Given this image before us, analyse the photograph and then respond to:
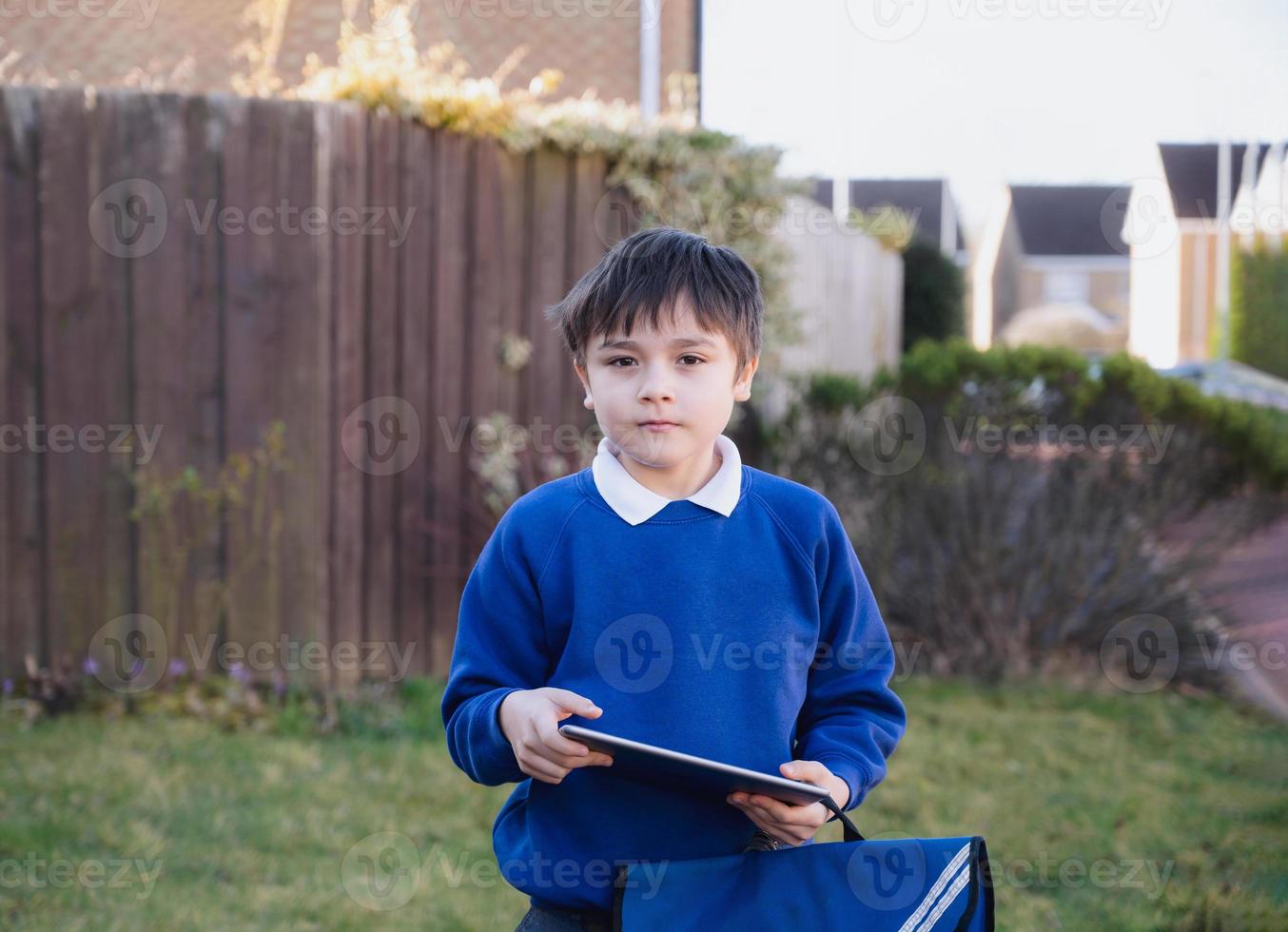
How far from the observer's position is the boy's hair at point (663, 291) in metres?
1.58

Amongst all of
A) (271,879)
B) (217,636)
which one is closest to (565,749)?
(271,879)

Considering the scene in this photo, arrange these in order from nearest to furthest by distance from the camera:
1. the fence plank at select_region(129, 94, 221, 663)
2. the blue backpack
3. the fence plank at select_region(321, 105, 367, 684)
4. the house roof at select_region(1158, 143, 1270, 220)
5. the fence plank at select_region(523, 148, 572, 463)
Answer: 1. the blue backpack
2. the fence plank at select_region(129, 94, 221, 663)
3. the fence plank at select_region(321, 105, 367, 684)
4. the fence plank at select_region(523, 148, 572, 463)
5. the house roof at select_region(1158, 143, 1270, 220)

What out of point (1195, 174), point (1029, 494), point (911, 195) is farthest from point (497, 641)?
point (911, 195)

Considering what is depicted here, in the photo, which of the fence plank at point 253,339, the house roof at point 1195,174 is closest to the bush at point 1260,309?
the house roof at point 1195,174

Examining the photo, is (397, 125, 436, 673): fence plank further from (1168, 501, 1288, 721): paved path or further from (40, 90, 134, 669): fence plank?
(1168, 501, 1288, 721): paved path

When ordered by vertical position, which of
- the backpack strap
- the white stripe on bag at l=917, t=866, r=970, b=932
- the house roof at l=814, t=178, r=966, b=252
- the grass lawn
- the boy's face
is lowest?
the grass lawn

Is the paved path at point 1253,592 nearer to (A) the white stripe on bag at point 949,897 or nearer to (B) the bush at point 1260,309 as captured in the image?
(A) the white stripe on bag at point 949,897

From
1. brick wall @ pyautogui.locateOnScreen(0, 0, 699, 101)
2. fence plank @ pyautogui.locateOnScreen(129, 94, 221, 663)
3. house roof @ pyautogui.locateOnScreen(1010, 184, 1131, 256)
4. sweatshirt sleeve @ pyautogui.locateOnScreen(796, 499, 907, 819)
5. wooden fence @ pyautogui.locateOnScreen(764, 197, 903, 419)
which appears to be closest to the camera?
sweatshirt sleeve @ pyautogui.locateOnScreen(796, 499, 907, 819)

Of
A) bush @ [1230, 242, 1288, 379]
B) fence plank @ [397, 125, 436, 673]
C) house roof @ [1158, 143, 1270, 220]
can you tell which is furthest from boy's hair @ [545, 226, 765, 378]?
house roof @ [1158, 143, 1270, 220]

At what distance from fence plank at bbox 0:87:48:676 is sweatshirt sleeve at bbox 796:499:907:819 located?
370cm

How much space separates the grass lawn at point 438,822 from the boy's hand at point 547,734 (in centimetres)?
174

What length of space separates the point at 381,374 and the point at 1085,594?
337 cm

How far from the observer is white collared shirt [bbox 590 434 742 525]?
1.61 m

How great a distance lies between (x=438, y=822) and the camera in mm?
3633
